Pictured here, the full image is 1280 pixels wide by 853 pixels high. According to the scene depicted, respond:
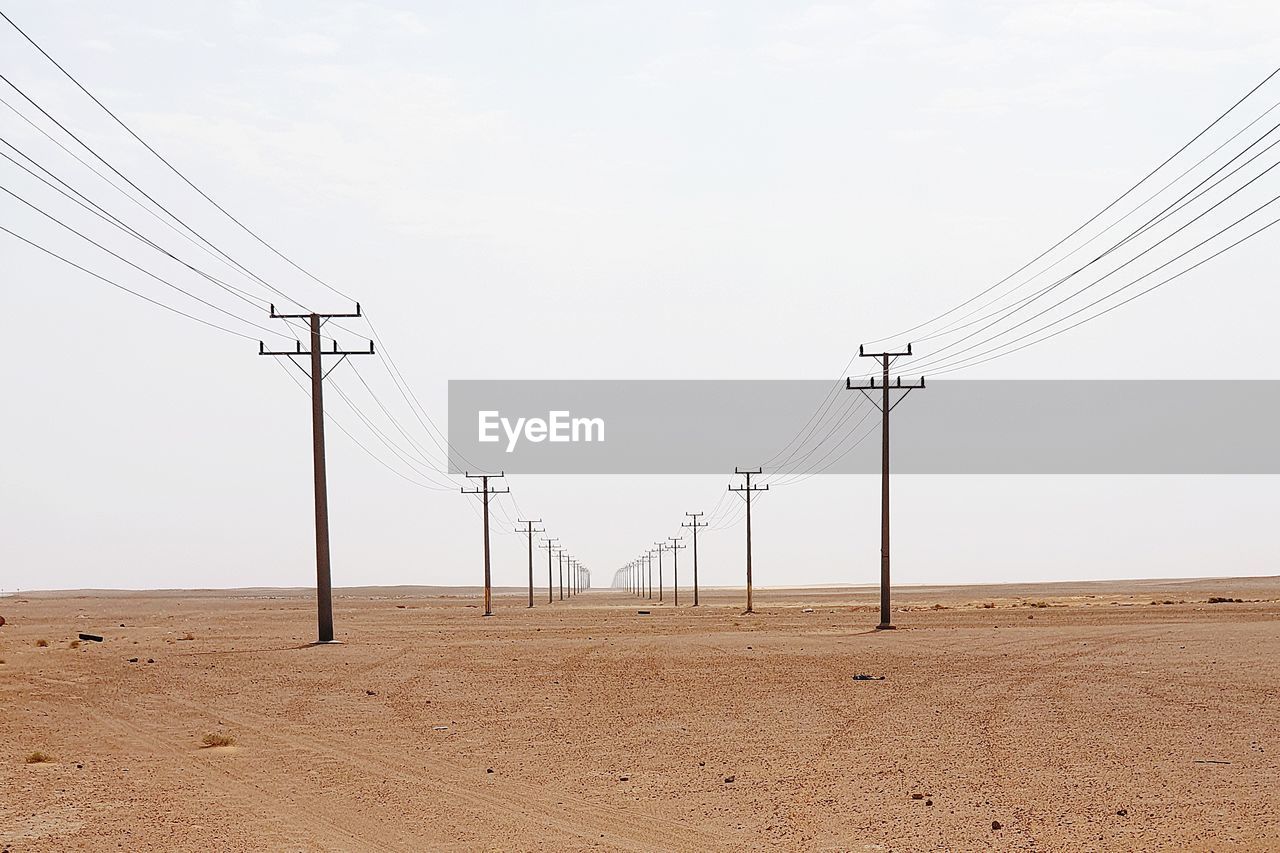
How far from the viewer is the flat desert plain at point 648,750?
13930 mm

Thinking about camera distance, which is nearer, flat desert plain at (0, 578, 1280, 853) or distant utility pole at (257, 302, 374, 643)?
flat desert plain at (0, 578, 1280, 853)

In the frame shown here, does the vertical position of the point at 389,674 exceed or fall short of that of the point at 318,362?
it falls short

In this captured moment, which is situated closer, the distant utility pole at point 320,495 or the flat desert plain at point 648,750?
the flat desert plain at point 648,750

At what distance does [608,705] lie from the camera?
2514 cm

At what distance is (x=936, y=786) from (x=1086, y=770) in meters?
2.22

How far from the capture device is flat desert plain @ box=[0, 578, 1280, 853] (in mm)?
13930

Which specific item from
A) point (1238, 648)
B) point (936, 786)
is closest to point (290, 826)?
point (936, 786)

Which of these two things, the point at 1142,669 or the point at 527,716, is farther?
the point at 1142,669

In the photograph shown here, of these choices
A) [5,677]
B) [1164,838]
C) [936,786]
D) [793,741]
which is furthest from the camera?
[5,677]

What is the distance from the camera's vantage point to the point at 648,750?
64.1 ft

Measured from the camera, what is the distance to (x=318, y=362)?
4497cm

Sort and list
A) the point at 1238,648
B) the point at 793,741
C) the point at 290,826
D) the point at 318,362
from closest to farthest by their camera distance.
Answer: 1. the point at 290,826
2. the point at 793,741
3. the point at 1238,648
4. the point at 318,362

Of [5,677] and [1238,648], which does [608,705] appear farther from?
[1238,648]

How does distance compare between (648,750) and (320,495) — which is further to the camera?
(320,495)
